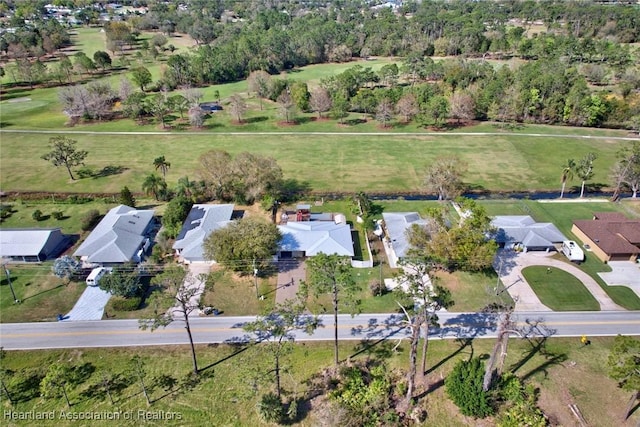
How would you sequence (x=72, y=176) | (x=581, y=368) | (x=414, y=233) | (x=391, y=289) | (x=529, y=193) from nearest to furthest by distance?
(x=581, y=368) < (x=391, y=289) < (x=414, y=233) < (x=529, y=193) < (x=72, y=176)

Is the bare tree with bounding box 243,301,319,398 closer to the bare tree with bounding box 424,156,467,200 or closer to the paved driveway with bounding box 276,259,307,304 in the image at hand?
the paved driveway with bounding box 276,259,307,304

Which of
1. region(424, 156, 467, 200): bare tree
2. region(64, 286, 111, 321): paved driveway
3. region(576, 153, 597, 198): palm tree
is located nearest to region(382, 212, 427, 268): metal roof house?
region(424, 156, 467, 200): bare tree

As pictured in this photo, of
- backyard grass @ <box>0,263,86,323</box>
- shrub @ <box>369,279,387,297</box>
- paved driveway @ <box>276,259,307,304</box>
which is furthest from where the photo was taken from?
paved driveway @ <box>276,259,307,304</box>

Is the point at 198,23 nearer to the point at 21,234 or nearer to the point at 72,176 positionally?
the point at 72,176

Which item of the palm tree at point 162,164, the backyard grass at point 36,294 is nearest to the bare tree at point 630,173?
the palm tree at point 162,164

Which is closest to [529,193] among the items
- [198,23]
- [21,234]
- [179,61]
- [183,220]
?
[183,220]

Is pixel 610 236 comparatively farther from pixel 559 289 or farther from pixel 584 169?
pixel 584 169
